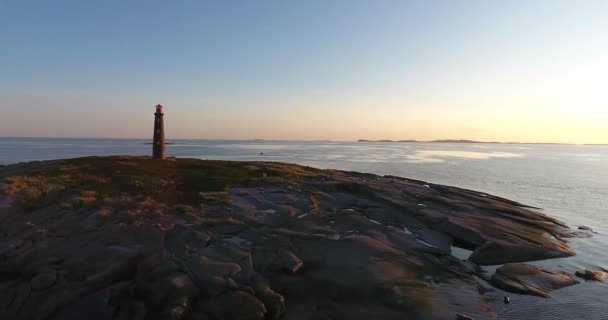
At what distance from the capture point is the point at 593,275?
1784 centimetres

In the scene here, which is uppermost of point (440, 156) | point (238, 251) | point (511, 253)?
point (440, 156)

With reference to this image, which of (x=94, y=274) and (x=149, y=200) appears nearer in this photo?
(x=94, y=274)

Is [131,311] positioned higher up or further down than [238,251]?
further down

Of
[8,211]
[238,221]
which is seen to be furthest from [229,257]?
[8,211]

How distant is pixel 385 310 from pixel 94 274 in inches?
421

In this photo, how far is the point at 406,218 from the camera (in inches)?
988

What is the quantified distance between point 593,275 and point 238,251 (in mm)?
17092

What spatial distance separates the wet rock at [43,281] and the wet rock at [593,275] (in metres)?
23.1

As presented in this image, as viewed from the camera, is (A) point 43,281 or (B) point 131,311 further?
(A) point 43,281

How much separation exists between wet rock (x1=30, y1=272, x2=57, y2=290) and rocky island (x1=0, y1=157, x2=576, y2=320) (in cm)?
4

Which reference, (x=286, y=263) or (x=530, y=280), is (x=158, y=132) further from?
(x=530, y=280)

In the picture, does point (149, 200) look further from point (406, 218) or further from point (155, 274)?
point (406, 218)

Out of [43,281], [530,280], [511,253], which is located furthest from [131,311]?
[511,253]

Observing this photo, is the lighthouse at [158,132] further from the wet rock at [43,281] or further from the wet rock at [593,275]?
the wet rock at [593,275]
